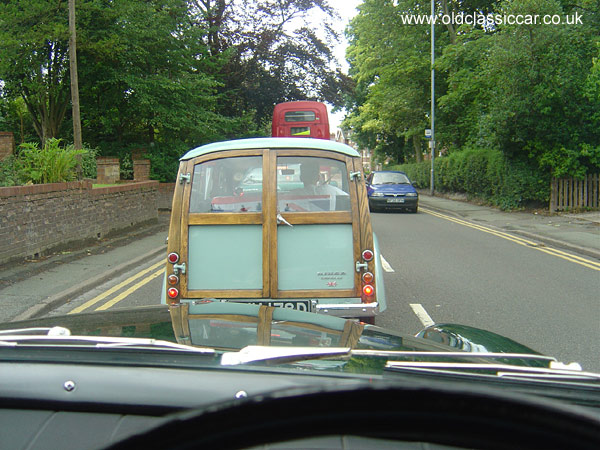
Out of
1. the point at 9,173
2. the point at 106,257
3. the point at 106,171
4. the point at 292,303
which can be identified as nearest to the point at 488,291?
the point at 292,303

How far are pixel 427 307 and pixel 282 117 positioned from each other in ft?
56.1

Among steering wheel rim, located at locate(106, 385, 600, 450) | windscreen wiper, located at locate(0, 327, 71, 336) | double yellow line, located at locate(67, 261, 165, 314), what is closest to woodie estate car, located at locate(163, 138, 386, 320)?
double yellow line, located at locate(67, 261, 165, 314)

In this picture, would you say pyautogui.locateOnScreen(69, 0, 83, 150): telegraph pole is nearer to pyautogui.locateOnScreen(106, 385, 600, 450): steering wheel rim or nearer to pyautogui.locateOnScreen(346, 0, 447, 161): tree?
pyautogui.locateOnScreen(106, 385, 600, 450): steering wheel rim

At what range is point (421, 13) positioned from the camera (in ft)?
116

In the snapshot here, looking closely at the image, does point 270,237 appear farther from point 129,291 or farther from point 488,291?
point 488,291

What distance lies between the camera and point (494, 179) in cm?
2414

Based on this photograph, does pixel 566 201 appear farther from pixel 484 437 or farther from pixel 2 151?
pixel 484 437

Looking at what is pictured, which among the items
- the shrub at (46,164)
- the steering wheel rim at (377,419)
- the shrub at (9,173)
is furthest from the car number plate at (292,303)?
the shrub at (46,164)

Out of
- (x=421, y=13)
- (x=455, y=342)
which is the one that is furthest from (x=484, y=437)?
(x=421, y=13)

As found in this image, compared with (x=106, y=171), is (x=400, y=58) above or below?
above

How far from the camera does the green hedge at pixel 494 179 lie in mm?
21422

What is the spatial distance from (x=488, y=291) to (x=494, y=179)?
17041 mm

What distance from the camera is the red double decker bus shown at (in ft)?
75.8

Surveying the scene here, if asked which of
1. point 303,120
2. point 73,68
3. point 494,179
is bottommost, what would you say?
point 494,179
